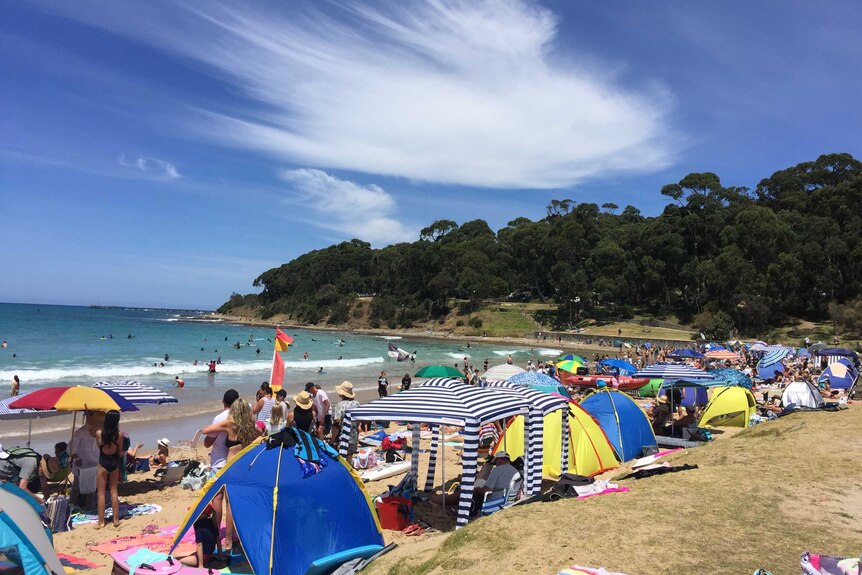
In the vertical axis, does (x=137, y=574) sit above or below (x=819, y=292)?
below

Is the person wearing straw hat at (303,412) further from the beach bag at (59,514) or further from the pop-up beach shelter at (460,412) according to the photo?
the beach bag at (59,514)

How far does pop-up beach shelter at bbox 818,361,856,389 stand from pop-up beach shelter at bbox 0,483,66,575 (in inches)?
973

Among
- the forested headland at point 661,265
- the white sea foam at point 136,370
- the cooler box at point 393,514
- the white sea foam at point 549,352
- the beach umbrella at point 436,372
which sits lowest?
the white sea foam at point 136,370

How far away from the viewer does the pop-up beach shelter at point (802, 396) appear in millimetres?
14922

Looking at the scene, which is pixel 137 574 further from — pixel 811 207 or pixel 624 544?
pixel 811 207

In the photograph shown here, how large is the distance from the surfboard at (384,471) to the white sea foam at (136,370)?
25.1 m

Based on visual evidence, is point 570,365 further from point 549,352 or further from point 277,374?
point 549,352

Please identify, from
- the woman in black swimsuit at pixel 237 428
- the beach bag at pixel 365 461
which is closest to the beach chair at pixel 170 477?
the beach bag at pixel 365 461

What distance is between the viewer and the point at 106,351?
46.7 m

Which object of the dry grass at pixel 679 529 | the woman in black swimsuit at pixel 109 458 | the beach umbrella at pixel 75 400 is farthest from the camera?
the beach umbrella at pixel 75 400

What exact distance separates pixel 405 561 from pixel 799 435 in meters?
8.72

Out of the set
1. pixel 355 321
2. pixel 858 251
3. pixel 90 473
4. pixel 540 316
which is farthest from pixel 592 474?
pixel 355 321

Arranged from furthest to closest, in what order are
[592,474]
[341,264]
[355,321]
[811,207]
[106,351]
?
[341,264]
[355,321]
[811,207]
[106,351]
[592,474]

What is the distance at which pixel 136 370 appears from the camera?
34750 millimetres
